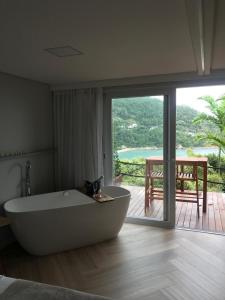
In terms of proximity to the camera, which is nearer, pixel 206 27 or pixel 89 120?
pixel 206 27

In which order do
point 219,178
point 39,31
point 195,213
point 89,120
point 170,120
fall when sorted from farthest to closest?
1. point 219,178
2. point 195,213
3. point 89,120
4. point 170,120
5. point 39,31

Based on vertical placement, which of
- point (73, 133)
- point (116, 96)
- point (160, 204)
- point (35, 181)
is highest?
point (116, 96)

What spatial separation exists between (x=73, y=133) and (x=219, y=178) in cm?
329

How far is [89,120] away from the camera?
412 centimetres

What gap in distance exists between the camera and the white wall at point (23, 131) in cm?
348

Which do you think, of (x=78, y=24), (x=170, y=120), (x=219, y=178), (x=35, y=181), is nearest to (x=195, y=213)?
(x=219, y=178)

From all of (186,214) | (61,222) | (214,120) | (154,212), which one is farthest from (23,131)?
→ (214,120)

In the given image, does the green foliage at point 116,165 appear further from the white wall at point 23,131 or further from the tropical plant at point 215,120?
the tropical plant at point 215,120

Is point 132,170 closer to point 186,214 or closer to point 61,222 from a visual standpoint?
point 186,214

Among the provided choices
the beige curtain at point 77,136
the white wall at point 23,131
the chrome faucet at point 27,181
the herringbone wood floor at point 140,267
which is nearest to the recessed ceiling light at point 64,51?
the white wall at point 23,131

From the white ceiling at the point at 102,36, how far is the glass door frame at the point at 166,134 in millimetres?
520

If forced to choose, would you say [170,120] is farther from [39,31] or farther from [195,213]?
[39,31]

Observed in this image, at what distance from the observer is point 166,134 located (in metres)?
3.93

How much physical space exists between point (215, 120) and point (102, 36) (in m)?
3.78
